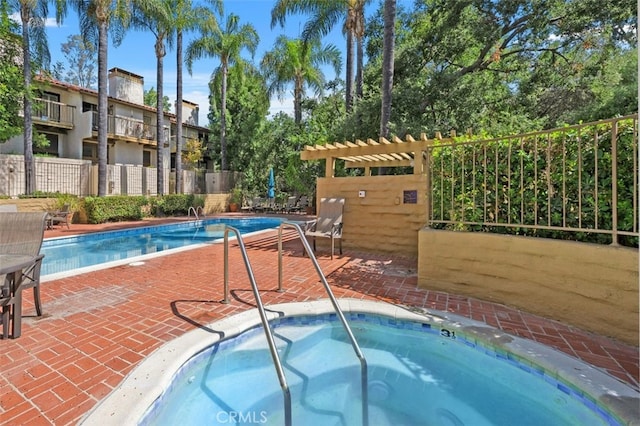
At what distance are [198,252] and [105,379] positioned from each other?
565cm

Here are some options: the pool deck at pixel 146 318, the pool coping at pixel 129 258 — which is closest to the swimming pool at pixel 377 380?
the pool deck at pixel 146 318

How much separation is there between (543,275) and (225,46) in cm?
2425

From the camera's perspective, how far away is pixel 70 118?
20.8 meters

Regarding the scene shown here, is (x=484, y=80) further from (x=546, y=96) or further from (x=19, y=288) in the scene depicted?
(x=19, y=288)

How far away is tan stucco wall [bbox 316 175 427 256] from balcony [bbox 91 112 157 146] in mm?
19244

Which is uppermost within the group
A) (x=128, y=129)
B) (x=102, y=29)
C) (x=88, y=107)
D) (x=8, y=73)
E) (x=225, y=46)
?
(x=225, y=46)

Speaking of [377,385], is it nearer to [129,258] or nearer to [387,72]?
[129,258]

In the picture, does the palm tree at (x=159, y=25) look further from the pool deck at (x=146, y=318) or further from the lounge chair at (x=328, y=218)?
the pool deck at (x=146, y=318)

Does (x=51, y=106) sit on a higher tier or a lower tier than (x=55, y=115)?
higher

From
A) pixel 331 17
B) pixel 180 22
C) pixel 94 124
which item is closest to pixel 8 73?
pixel 180 22

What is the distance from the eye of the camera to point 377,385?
3.36 metres

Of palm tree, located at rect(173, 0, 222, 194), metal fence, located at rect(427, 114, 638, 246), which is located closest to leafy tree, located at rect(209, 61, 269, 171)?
palm tree, located at rect(173, 0, 222, 194)

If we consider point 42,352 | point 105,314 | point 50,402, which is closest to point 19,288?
point 42,352
